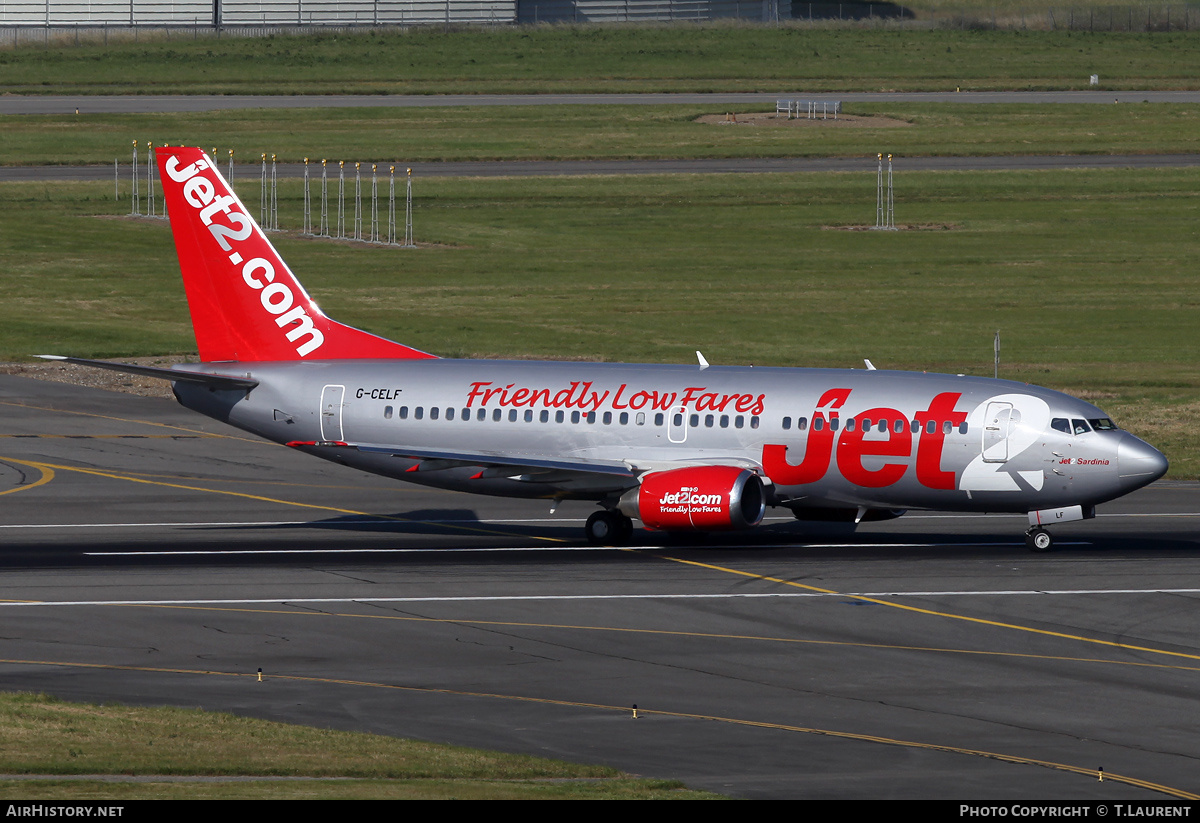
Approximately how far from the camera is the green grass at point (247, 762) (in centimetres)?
2131

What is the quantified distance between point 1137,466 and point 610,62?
13092cm

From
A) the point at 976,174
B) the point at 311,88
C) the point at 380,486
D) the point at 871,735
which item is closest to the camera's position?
the point at 871,735

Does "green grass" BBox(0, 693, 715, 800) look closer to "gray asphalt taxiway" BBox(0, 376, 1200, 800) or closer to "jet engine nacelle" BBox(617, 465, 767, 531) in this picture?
"gray asphalt taxiway" BBox(0, 376, 1200, 800)

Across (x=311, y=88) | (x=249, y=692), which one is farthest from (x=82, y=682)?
(x=311, y=88)

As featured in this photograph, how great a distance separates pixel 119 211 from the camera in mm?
105875

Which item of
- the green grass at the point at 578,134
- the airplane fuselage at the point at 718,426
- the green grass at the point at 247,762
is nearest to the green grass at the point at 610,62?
the green grass at the point at 578,134

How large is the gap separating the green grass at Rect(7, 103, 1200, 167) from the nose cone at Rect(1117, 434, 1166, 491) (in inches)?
3290

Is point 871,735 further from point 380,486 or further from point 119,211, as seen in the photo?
point 119,211

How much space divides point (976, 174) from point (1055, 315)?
3709 cm

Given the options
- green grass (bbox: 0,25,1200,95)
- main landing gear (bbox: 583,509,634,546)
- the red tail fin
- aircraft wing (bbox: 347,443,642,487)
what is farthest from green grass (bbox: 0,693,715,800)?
green grass (bbox: 0,25,1200,95)

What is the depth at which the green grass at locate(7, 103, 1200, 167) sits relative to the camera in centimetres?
12131

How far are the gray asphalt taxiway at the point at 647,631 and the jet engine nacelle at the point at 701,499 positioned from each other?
112cm

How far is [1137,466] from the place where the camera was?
132 ft

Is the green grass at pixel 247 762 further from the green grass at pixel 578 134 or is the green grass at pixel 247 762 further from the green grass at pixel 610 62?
the green grass at pixel 610 62
